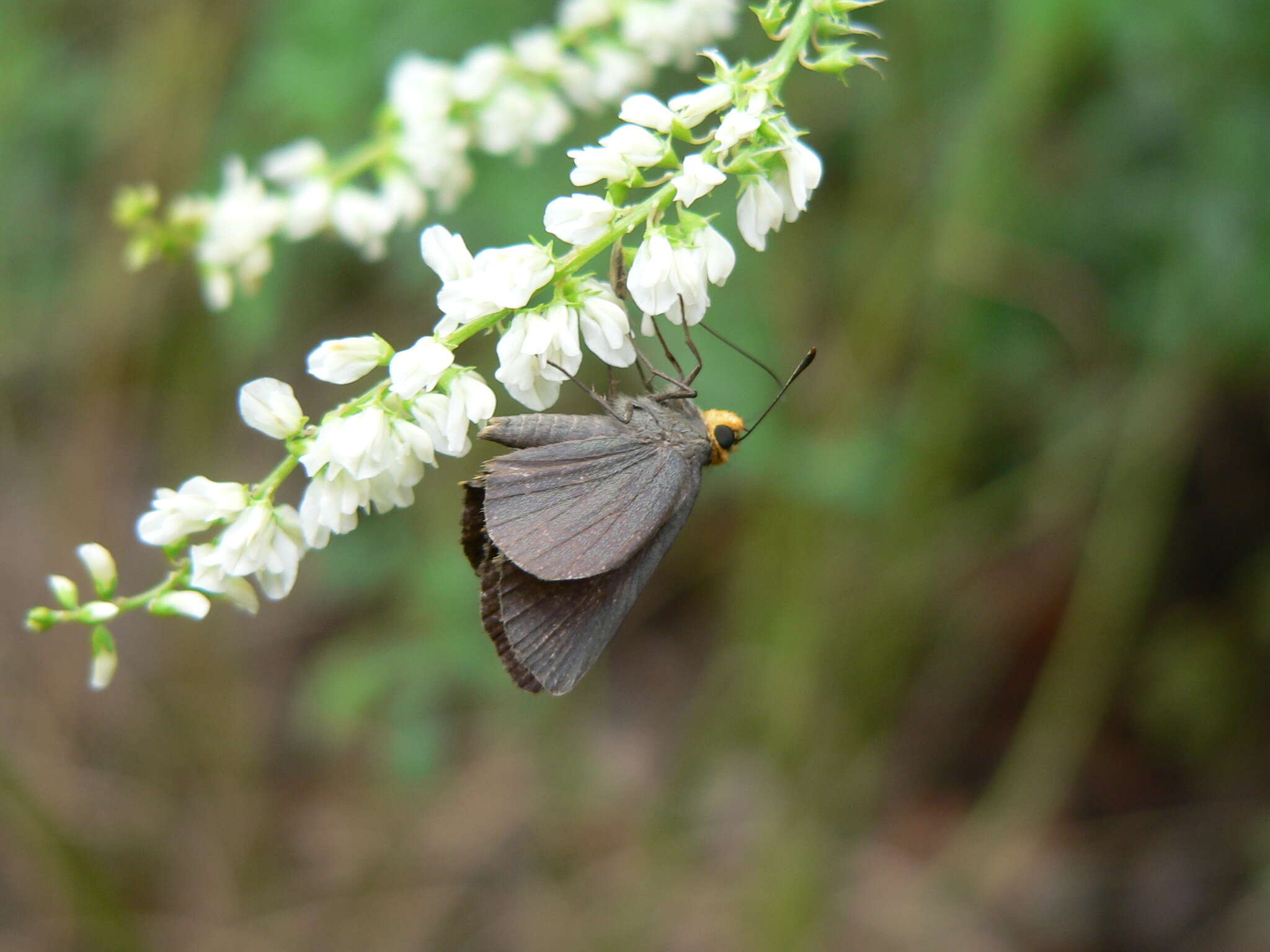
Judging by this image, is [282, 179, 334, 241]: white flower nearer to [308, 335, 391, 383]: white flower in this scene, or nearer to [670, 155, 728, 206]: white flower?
[308, 335, 391, 383]: white flower

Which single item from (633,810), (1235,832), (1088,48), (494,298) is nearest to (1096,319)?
(1088,48)

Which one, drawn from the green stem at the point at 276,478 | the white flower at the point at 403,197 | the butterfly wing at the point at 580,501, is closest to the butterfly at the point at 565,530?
the butterfly wing at the point at 580,501

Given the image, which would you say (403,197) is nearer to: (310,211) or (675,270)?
(310,211)

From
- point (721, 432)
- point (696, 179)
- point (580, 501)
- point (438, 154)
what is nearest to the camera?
point (696, 179)

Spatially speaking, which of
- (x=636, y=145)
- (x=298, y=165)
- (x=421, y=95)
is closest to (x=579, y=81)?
(x=421, y=95)

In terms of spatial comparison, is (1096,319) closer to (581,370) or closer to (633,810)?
(581,370)

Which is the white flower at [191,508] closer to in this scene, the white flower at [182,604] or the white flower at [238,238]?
the white flower at [182,604]

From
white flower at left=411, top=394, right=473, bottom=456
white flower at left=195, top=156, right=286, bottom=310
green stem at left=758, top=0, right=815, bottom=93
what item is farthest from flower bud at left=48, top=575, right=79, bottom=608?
green stem at left=758, top=0, right=815, bottom=93
